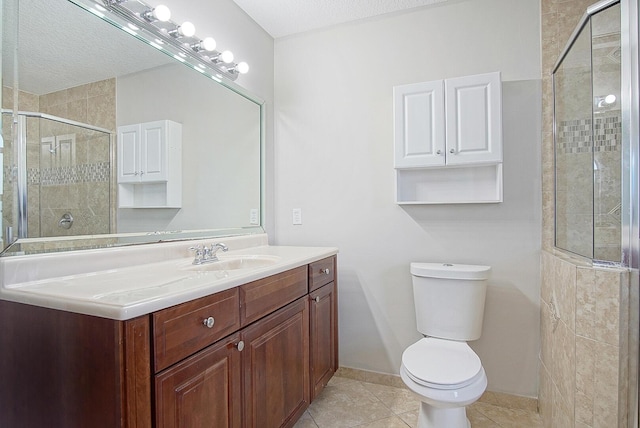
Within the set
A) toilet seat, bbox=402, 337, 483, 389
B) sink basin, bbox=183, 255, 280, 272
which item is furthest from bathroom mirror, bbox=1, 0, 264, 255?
toilet seat, bbox=402, 337, 483, 389

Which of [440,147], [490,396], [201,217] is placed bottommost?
[490,396]

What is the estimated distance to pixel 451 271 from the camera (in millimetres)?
1777

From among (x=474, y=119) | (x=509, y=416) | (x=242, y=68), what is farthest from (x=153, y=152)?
(x=509, y=416)

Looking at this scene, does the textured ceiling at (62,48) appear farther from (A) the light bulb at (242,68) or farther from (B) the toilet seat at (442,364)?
(B) the toilet seat at (442,364)

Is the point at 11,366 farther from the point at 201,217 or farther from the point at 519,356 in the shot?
the point at 519,356

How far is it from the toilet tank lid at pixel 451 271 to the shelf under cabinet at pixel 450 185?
1.21 feet

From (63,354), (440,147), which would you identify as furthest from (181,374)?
(440,147)

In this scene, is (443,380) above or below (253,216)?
below

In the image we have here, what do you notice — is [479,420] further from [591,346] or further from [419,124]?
[419,124]

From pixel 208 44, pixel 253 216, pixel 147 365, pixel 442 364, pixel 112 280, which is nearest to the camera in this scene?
pixel 147 365

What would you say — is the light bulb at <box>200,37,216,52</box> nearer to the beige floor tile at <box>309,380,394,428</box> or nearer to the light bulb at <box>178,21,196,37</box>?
the light bulb at <box>178,21,196,37</box>

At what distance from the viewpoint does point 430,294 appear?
5.99 feet

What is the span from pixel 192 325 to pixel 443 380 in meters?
1.02

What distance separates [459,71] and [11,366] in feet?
7.90
